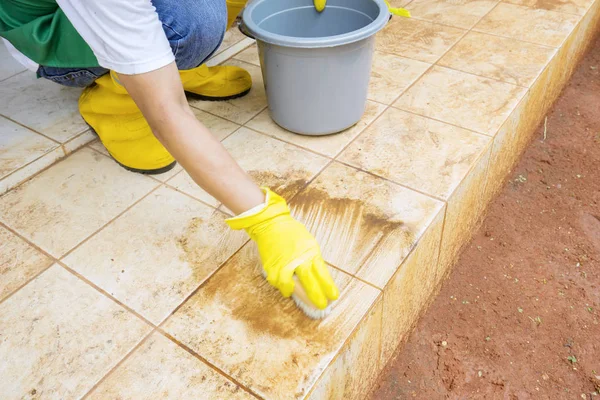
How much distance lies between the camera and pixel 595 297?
1312mm

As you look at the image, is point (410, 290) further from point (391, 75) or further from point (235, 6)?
point (235, 6)

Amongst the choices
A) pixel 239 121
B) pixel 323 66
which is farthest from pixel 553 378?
pixel 239 121

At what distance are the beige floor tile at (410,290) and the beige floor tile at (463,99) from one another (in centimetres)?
40

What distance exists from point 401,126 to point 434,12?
88 cm

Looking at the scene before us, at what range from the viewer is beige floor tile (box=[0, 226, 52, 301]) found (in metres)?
1.04

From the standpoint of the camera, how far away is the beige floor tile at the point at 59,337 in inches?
34.2

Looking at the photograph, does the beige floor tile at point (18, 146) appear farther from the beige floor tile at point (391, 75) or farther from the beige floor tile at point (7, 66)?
the beige floor tile at point (391, 75)

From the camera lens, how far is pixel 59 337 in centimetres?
94

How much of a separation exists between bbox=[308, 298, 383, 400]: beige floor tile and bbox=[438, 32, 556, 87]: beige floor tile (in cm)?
101

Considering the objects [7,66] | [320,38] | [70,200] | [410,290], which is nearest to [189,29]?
[320,38]

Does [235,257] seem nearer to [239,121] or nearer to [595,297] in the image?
[239,121]

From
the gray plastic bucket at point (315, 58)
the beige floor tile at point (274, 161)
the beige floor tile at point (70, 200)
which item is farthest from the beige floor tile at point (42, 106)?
the gray plastic bucket at point (315, 58)

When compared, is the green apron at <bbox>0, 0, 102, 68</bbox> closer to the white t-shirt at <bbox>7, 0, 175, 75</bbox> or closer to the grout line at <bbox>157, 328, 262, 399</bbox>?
the white t-shirt at <bbox>7, 0, 175, 75</bbox>

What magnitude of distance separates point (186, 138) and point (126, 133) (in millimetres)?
533
